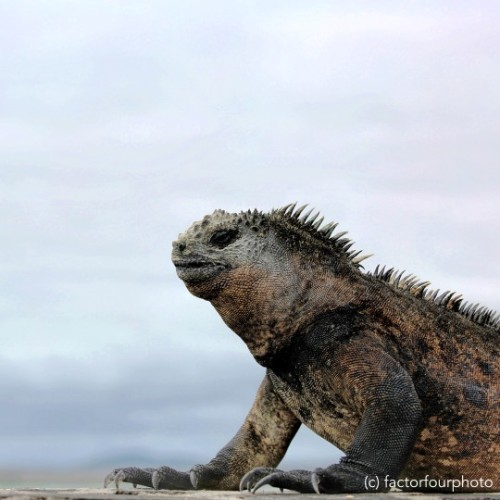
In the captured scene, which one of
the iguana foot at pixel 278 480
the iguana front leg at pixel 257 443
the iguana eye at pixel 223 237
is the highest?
the iguana eye at pixel 223 237

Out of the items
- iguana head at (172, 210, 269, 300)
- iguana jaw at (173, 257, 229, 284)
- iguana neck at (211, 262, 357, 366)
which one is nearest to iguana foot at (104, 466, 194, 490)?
iguana neck at (211, 262, 357, 366)

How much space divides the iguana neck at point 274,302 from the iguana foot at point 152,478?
1.65 meters

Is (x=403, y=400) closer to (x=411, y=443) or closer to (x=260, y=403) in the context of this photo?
(x=411, y=443)

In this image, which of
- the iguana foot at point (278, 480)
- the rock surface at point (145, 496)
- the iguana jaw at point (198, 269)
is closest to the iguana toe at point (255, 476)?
the iguana foot at point (278, 480)

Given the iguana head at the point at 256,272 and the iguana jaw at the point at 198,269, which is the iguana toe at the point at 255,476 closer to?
the iguana head at the point at 256,272

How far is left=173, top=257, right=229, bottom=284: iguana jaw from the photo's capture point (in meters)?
11.2

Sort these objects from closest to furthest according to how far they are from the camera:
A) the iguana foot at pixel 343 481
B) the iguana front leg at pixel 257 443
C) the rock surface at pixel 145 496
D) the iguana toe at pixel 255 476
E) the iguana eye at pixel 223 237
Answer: the rock surface at pixel 145 496 → the iguana toe at pixel 255 476 → the iguana foot at pixel 343 481 → the iguana eye at pixel 223 237 → the iguana front leg at pixel 257 443

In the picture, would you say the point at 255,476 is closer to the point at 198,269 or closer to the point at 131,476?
the point at 131,476

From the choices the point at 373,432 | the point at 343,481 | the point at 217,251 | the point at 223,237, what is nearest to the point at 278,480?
the point at 343,481

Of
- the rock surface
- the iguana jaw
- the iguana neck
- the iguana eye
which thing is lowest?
the rock surface

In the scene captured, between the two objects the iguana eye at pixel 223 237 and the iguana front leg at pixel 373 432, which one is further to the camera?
the iguana eye at pixel 223 237

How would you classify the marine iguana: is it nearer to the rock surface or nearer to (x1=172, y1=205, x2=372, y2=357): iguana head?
(x1=172, y1=205, x2=372, y2=357): iguana head

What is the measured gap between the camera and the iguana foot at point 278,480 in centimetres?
984

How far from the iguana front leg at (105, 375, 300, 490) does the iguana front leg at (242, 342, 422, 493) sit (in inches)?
63.6
